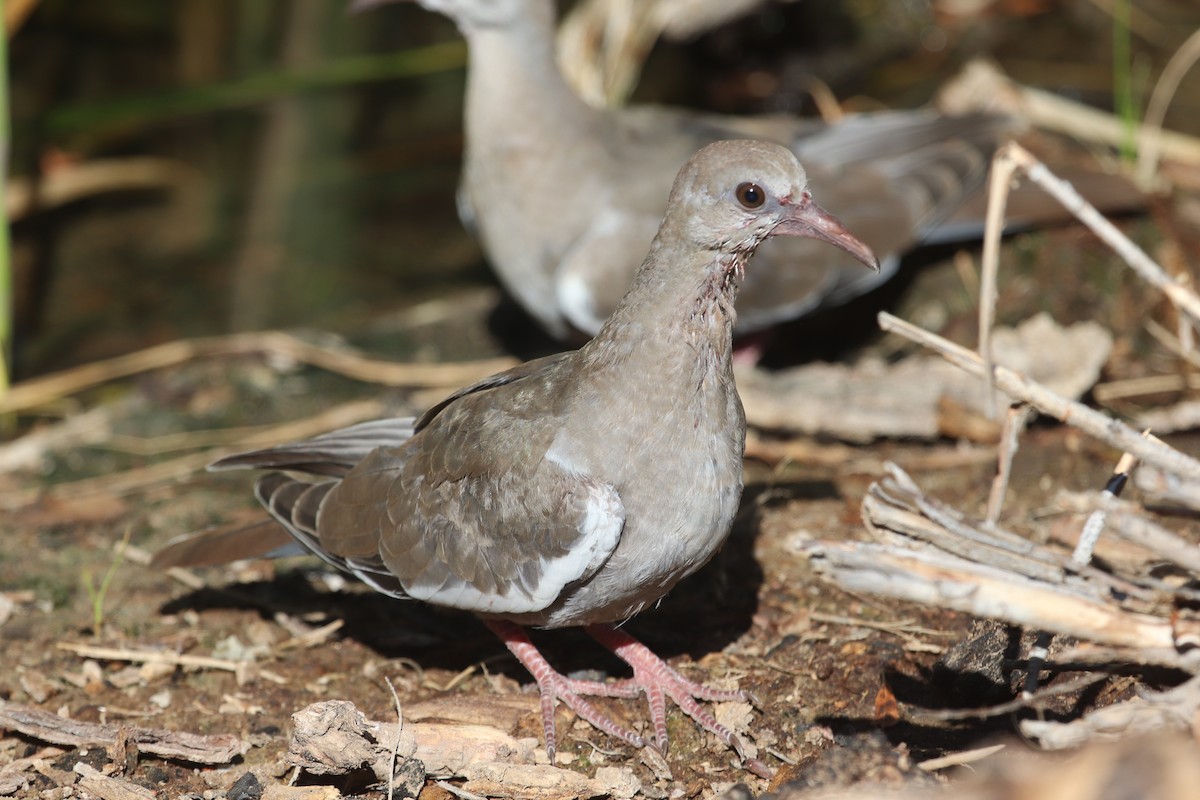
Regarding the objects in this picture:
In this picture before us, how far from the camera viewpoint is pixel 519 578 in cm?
331

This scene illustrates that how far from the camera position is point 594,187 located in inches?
214

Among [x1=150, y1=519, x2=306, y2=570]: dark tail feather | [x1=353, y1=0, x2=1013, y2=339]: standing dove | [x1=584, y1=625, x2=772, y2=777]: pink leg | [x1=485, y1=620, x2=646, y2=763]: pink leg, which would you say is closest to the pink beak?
[x1=584, y1=625, x2=772, y2=777]: pink leg

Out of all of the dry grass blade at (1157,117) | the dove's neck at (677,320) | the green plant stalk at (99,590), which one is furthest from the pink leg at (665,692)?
the dry grass blade at (1157,117)

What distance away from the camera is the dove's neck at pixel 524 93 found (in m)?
5.52

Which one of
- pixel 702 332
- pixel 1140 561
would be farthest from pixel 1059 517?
pixel 702 332

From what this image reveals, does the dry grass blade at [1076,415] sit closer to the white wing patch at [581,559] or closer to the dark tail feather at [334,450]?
the white wing patch at [581,559]

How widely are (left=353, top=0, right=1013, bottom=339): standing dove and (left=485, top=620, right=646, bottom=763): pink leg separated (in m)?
1.78

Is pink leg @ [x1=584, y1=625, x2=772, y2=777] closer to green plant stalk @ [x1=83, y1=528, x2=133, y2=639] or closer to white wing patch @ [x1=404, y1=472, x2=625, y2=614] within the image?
white wing patch @ [x1=404, y1=472, x2=625, y2=614]

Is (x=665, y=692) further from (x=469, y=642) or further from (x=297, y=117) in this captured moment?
(x=297, y=117)

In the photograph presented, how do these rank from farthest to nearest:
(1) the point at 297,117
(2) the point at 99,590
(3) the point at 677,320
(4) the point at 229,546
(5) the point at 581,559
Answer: (1) the point at 297,117 → (2) the point at 99,590 → (4) the point at 229,546 → (3) the point at 677,320 → (5) the point at 581,559

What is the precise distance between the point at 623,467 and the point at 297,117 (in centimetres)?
596

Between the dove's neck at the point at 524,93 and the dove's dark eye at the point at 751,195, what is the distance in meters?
2.36

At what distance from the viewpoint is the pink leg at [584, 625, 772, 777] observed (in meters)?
3.43

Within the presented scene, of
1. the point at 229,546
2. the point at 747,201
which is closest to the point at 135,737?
the point at 229,546
